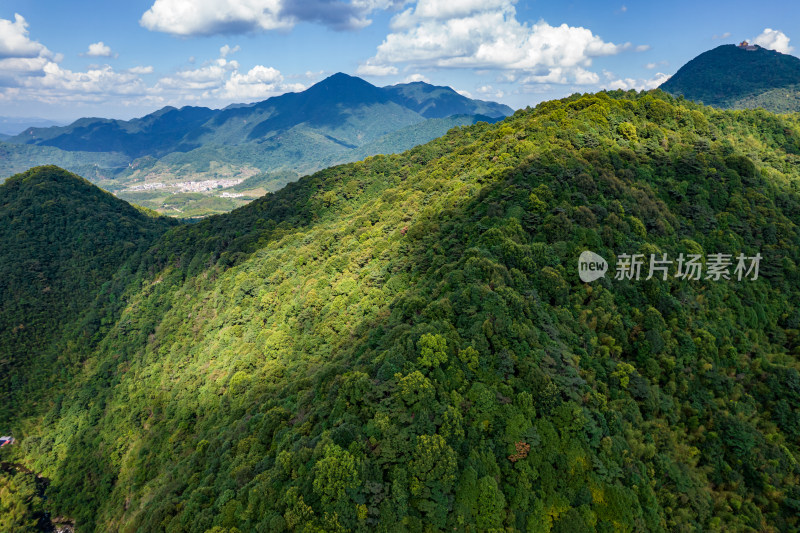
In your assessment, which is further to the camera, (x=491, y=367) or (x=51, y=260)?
(x=51, y=260)

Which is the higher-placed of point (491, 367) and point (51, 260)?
point (491, 367)

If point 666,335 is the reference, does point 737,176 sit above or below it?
above

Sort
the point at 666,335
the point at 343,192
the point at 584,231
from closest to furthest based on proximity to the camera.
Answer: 1. the point at 666,335
2. the point at 584,231
3. the point at 343,192

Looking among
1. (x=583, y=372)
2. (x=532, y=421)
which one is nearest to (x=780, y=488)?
(x=583, y=372)

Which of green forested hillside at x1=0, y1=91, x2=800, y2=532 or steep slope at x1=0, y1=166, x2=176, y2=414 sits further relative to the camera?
steep slope at x1=0, y1=166, x2=176, y2=414

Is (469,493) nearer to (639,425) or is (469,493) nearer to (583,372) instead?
(583,372)
